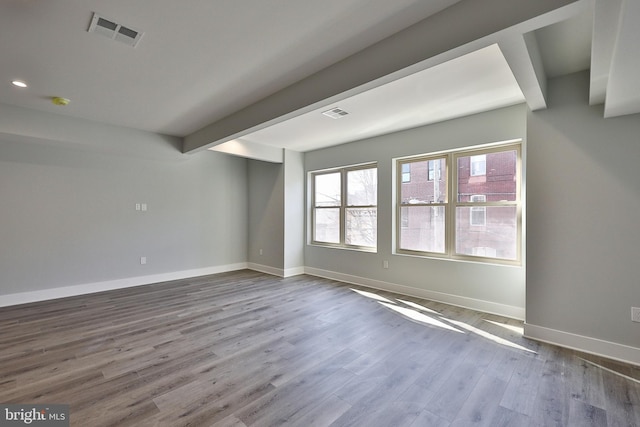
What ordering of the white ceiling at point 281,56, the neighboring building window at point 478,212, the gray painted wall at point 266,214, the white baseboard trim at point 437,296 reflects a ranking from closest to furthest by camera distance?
1. the white ceiling at point 281,56
2. the white baseboard trim at point 437,296
3. the neighboring building window at point 478,212
4. the gray painted wall at point 266,214

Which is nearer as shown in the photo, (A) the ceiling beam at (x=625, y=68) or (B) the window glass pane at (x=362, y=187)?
(A) the ceiling beam at (x=625, y=68)

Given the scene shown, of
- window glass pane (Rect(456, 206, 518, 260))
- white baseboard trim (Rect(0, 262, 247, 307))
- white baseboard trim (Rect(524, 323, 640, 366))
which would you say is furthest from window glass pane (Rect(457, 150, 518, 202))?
white baseboard trim (Rect(0, 262, 247, 307))

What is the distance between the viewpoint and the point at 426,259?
4234 millimetres

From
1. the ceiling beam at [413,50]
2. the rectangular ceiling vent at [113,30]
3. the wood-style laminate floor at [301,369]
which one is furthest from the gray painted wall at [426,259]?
the rectangular ceiling vent at [113,30]

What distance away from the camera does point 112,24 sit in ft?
6.48

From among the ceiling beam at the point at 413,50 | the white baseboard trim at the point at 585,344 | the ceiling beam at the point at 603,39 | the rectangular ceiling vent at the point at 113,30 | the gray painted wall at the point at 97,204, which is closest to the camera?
the ceiling beam at the point at 603,39

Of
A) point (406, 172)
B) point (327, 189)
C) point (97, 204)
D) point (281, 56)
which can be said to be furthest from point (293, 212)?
point (281, 56)

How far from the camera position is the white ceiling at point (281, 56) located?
177 centimetres

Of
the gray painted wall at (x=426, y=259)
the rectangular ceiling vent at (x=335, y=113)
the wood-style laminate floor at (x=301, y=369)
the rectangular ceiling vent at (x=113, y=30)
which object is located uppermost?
the rectangular ceiling vent at (x=113, y=30)

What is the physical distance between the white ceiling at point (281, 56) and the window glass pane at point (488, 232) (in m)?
1.37

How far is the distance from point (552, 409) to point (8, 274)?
6378 millimetres

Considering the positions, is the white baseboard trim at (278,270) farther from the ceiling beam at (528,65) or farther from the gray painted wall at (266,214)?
the ceiling beam at (528,65)

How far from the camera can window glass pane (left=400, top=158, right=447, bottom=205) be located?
4219 mm

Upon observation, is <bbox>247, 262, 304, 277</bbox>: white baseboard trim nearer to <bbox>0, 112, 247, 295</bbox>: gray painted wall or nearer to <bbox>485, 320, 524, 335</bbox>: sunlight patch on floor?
<bbox>0, 112, 247, 295</bbox>: gray painted wall
